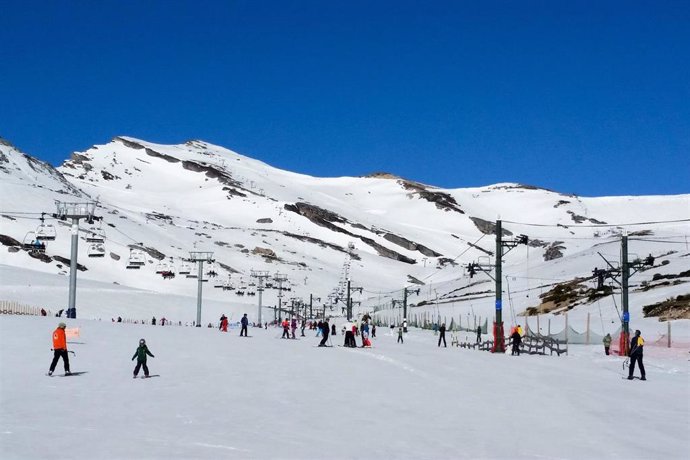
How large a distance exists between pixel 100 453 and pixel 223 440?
232 centimetres

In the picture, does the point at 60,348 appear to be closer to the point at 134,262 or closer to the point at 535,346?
the point at 535,346

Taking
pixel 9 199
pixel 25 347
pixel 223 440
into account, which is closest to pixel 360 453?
pixel 223 440

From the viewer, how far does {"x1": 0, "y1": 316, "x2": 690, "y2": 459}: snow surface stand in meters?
13.5

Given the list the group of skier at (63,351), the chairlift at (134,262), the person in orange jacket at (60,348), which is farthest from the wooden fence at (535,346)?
the chairlift at (134,262)

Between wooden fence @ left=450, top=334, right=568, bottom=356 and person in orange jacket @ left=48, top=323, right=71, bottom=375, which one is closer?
person in orange jacket @ left=48, top=323, right=71, bottom=375

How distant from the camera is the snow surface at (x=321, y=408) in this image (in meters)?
13.5

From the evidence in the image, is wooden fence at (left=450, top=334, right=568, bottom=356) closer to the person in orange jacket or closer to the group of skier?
the group of skier

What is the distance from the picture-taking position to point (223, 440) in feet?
Answer: 45.0

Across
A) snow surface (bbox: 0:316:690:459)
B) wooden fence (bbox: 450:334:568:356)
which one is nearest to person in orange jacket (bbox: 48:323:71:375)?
snow surface (bbox: 0:316:690:459)

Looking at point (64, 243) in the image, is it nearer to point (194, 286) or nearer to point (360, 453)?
point (194, 286)

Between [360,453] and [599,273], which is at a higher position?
[599,273]

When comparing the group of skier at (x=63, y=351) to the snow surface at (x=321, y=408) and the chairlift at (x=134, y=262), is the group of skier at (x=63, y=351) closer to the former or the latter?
the snow surface at (x=321, y=408)

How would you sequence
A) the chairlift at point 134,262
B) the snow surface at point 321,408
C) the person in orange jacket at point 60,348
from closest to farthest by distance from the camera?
the snow surface at point 321,408 → the person in orange jacket at point 60,348 → the chairlift at point 134,262

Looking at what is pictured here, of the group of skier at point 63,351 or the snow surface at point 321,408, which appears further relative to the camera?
the group of skier at point 63,351
